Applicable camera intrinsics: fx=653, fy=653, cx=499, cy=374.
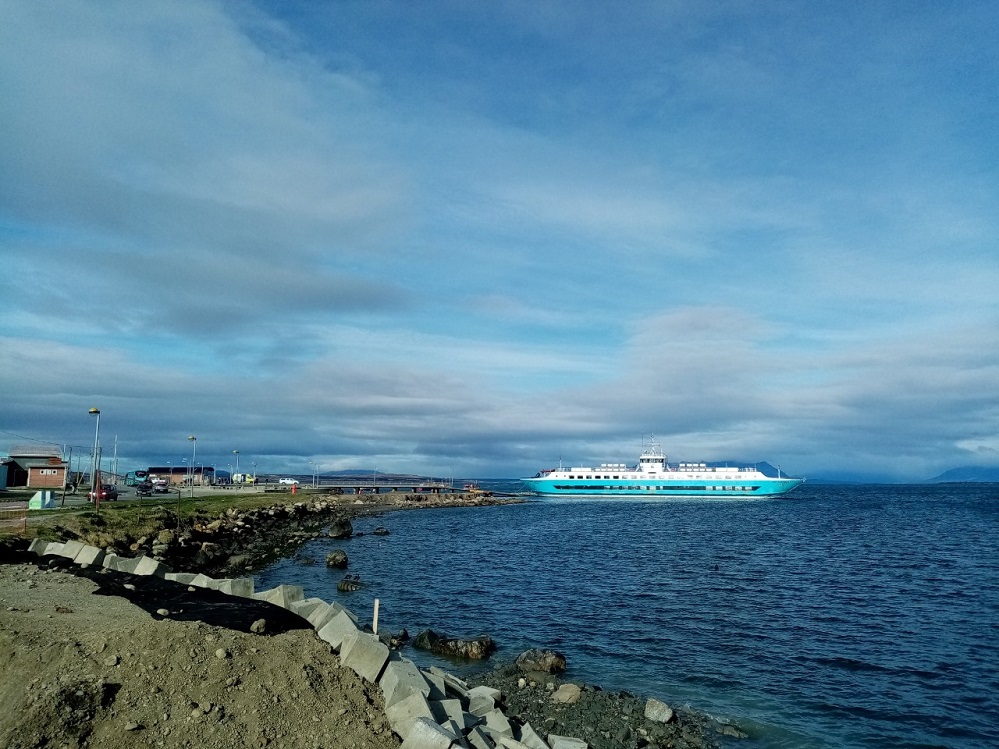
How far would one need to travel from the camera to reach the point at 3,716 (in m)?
11.1

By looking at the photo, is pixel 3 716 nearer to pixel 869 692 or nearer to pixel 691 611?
pixel 869 692

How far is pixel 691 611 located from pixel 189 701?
2408 cm

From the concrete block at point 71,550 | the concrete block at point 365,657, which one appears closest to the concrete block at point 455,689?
the concrete block at point 365,657

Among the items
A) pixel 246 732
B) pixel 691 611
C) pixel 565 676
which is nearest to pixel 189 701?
pixel 246 732

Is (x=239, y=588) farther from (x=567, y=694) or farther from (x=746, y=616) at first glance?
(x=746, y=616)

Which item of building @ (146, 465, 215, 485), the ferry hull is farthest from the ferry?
building @ (146, 465, 215, 485)

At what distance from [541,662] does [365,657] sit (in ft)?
28.8

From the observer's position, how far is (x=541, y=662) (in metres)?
21.3

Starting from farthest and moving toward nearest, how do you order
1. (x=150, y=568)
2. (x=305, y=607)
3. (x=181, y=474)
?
(x=181, y=474)
(x=150, y=568)
(x=305, y=607)

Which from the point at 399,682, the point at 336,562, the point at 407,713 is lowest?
the point at 336,562

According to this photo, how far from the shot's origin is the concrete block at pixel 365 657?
14094 millimetres

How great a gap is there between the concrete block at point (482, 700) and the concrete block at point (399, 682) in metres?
2.24

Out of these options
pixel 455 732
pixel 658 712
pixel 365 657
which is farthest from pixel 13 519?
pixel 658 712

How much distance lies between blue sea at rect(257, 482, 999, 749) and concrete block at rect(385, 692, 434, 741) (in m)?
8.87
